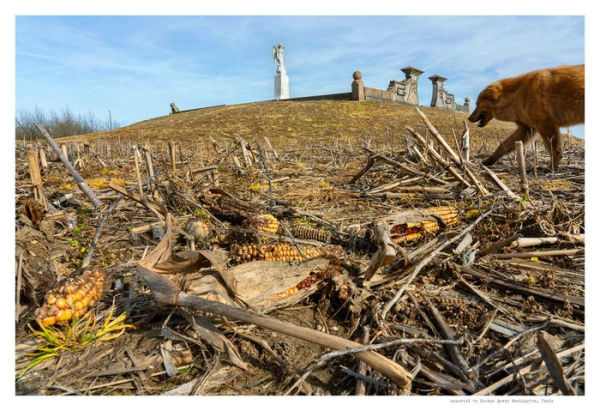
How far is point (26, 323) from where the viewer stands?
2.13 metres

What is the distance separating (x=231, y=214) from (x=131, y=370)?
229 centimetres

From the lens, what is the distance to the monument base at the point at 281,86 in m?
41.4

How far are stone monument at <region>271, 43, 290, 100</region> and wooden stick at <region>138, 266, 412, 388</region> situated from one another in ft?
137

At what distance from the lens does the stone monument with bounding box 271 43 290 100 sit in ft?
133

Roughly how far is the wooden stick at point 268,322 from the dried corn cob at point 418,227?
1.73 meters

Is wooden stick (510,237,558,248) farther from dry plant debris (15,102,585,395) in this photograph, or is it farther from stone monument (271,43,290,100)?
stone monument (271,43,290,100)

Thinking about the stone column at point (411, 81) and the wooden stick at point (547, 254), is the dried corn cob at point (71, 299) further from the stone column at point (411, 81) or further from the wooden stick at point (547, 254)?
the stone column at point (411, 81)

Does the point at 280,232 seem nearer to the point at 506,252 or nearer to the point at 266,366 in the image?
the point at 266,366

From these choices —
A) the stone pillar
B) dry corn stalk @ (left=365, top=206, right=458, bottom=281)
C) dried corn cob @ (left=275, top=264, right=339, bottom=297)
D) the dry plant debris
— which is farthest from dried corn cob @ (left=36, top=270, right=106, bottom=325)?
the stone pillar

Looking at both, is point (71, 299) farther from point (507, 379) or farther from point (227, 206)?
point (507, 379)

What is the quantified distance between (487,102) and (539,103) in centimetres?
121

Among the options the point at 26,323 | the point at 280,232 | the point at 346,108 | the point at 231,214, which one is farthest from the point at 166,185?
the point at 346,108

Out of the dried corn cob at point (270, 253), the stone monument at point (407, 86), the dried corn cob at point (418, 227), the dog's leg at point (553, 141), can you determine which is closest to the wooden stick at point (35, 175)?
the dried corn cob at point (270, 253)

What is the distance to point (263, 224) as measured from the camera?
359 centimetres
